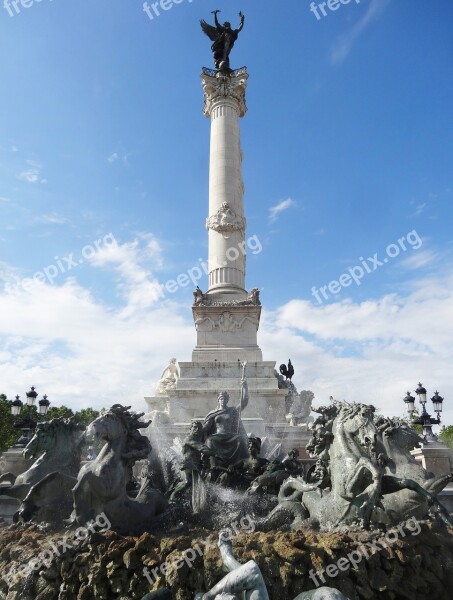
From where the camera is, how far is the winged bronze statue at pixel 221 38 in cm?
2877

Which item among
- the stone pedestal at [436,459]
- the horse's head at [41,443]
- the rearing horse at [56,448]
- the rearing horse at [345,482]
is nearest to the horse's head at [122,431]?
Result: the rearing horse at [56,448]

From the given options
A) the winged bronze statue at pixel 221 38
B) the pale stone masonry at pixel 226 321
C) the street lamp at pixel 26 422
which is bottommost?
the street lamp at pixel 26 422

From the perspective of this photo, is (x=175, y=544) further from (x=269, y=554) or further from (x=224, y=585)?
(x=224, y=585)

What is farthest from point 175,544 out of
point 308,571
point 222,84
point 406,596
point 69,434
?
point 222,84

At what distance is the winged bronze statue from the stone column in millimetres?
2274

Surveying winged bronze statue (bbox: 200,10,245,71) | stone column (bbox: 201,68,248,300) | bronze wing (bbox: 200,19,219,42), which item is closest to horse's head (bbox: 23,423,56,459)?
stone column (bbox: 201,68,248,300)

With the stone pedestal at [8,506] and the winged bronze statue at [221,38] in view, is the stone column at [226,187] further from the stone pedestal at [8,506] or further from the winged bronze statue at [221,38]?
the stone pedestal at [8,506]

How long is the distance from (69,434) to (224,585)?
5880mm

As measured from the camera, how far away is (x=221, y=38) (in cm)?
2948

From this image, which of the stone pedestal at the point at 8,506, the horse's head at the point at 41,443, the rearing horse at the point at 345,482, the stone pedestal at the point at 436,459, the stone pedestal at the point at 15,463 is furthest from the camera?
the stone pedestal at the point at 436,459

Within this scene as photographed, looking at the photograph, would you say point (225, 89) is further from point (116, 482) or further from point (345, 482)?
point (345, 482)

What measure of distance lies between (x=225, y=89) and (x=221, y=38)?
5466mm

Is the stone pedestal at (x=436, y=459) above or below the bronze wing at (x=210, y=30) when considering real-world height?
below

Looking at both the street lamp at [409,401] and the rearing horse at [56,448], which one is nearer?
the rearing horse at [56,448]
